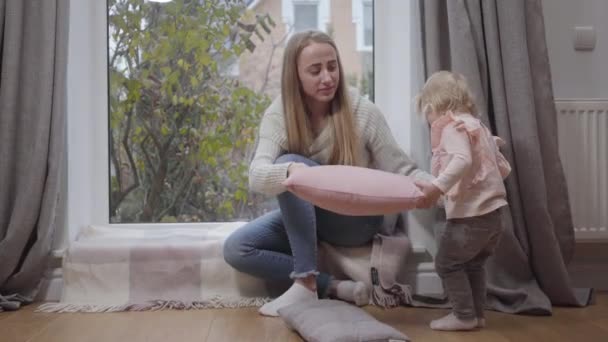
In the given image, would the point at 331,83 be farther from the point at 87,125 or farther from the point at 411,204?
the point at 87,125

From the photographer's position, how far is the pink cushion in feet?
5.40

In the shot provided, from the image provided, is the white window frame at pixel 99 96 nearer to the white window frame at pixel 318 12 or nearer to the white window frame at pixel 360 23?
the white window frame at pixel 360 23

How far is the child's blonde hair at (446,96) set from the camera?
69.1 inches

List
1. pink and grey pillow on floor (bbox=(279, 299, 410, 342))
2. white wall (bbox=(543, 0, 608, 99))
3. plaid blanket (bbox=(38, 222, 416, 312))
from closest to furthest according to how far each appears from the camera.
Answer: pink and grey pillow on floor (bbox=(279, 299, 410, 342)) → plaid blanket (bbox=(38, 222, 416, 312)) → white wall (bbox=(543, 0, 608, 99))

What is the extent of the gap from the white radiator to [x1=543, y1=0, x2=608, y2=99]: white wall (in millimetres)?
101

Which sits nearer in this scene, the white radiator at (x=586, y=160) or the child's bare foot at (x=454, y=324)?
the child's bare foot at (x=454, y=324)

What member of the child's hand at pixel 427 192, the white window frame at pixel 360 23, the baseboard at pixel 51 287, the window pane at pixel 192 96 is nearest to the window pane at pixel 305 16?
the window pane at pixel 192 96

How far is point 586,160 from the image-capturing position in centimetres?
225

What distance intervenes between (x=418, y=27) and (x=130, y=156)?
3.89 ft

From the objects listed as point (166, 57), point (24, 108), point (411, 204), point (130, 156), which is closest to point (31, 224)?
point (24, 108)

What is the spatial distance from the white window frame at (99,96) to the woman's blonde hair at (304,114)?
0.88 ft

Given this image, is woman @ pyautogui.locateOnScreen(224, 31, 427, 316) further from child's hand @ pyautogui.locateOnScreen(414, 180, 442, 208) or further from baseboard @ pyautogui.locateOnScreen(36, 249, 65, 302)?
baseboard @ pyautogui.locateOnScreen(36, 249, 65, 302)

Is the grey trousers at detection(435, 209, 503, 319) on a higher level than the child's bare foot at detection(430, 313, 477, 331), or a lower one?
higher

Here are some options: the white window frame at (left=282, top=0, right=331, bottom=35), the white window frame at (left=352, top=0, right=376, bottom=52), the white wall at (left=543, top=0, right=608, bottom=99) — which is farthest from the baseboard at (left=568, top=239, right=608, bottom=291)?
the white window frame at (left=282, top=0, right=331, bottom=35)
